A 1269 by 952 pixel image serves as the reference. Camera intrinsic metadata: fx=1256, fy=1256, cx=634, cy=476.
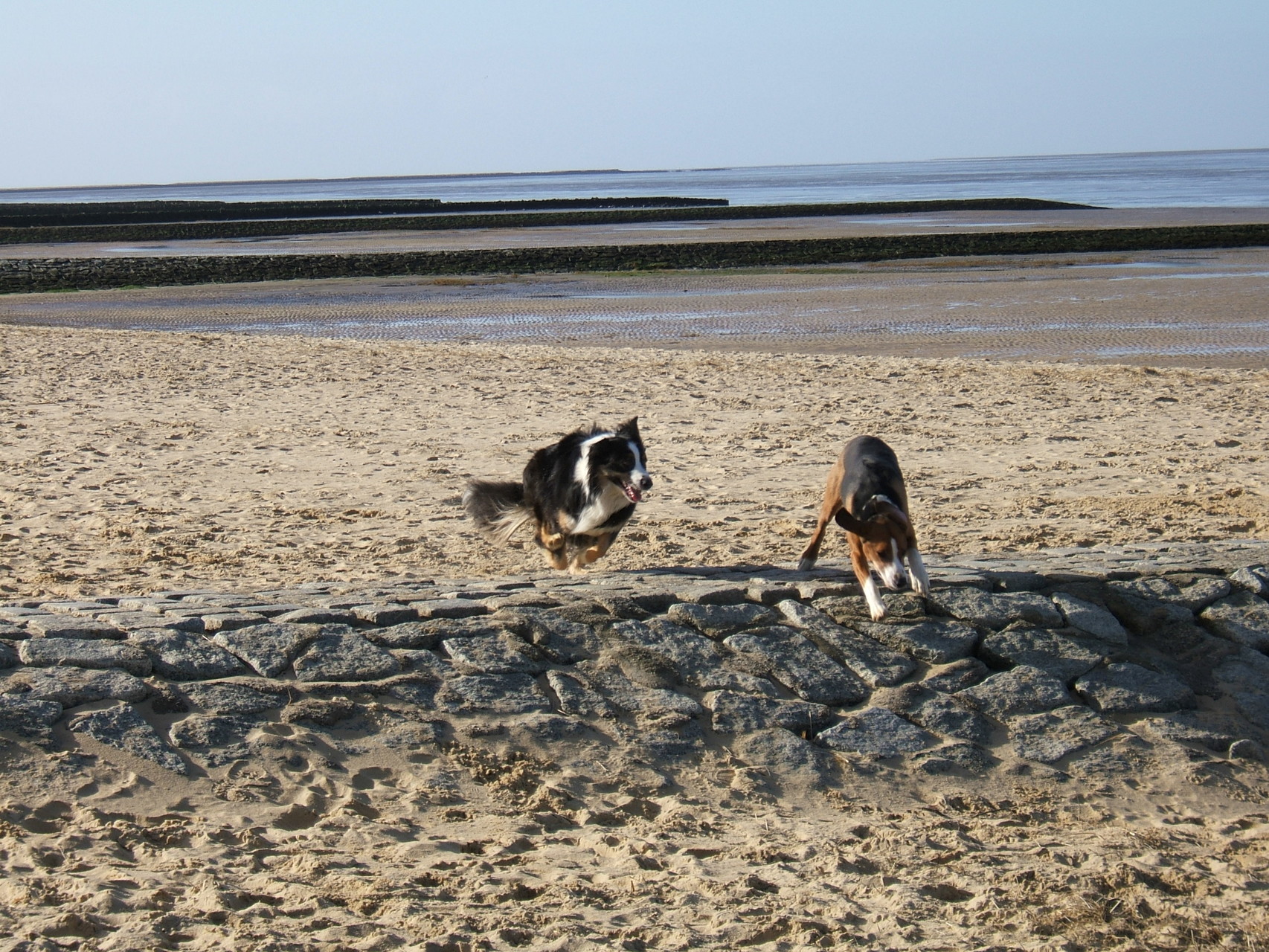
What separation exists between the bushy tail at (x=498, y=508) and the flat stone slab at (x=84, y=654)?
9.45ft

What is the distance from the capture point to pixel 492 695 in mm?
5195

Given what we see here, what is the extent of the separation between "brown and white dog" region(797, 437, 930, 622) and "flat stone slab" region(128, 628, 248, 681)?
272 cm

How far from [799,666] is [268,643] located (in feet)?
7.57

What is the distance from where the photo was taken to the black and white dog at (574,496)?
6.73 meters

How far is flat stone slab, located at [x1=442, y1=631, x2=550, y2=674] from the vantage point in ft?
17.5

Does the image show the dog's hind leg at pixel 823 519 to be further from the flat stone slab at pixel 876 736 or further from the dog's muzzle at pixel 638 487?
the flat stone slab at pixel 876 736

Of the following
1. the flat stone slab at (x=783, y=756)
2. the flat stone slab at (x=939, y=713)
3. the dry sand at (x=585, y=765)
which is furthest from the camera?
the flat stone slab at (x=939, y=713)

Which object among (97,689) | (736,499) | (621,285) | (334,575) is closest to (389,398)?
(736,499)

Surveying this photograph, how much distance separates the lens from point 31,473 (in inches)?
380

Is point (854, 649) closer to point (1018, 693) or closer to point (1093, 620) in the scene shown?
point (1018, 693)

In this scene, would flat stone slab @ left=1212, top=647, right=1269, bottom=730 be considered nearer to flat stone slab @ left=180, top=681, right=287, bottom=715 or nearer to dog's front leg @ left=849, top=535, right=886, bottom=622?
dog's front leg @ left=849, top=535, right=886, bottom=622

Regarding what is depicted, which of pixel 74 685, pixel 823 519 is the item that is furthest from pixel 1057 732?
pixel 74 685

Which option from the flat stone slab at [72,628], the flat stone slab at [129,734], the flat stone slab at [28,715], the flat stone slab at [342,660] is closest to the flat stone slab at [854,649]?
the flat stone slab at [342,660]

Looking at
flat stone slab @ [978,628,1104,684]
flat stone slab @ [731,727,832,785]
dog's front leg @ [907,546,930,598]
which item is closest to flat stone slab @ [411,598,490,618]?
flat stone slab @ [731,727,832,785]
